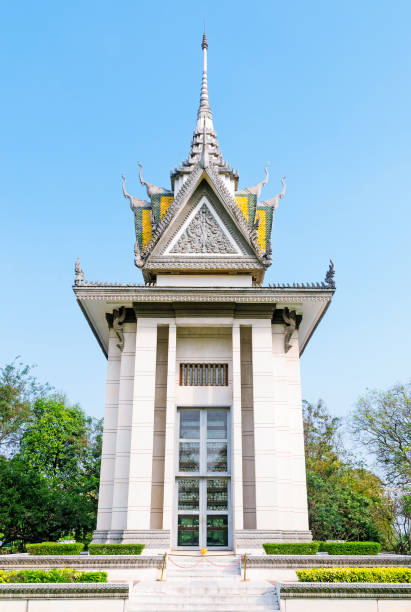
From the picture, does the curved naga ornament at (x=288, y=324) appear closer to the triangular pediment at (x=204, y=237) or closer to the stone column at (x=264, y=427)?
A: the stone column at (x=264, y=427)

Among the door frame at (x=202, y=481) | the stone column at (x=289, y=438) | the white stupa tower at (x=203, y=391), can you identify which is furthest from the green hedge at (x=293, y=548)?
the door frame at (x=202, y=481)

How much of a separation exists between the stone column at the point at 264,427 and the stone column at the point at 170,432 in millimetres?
2290

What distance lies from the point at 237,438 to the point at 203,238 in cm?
684

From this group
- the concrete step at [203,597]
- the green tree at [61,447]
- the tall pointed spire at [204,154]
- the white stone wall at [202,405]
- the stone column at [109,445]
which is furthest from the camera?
the green tree at [61,447]

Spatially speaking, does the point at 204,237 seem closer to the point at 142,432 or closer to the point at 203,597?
the point at 142,432

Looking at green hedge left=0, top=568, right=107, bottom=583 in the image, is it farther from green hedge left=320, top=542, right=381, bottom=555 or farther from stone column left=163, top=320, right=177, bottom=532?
green hedge left=320, top=542, right=381, bottom=555

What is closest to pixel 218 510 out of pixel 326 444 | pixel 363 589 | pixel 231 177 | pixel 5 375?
pixel 363 589

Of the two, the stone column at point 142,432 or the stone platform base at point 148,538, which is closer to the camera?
the stone platform base at point 148,538

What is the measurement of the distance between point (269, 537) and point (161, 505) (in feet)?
9.93

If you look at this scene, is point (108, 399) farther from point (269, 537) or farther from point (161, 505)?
point (269, 537)

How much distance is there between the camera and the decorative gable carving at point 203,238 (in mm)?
19250

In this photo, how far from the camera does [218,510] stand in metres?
16.3

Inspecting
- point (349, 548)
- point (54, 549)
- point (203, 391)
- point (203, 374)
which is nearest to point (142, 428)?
point (203, 391)

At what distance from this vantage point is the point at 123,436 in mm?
16797
